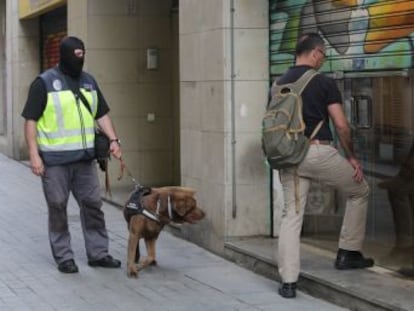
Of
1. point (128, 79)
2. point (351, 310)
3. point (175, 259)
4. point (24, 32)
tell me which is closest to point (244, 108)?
point (175, 259)

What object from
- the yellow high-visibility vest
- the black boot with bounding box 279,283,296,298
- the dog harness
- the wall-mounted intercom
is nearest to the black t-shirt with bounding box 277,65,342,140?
the black boot with bounding box 279,283,296,298

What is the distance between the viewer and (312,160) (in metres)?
6.23

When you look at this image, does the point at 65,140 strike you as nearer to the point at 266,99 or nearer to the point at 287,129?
the point at 266,99

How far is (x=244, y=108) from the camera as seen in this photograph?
7.98 m

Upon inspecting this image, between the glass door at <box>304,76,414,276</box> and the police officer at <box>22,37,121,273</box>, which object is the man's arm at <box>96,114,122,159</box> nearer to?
the police officer at <box>22,37,121,273</box>

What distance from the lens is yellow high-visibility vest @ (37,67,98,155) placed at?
731cm

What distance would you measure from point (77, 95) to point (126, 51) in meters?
5.08

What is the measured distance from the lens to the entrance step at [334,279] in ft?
18.9

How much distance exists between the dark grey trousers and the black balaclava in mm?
838

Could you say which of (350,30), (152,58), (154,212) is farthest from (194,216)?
(152,58)

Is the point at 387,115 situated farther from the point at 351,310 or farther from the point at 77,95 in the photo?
the point at 77,95

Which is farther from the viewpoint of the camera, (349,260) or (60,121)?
(60,121)

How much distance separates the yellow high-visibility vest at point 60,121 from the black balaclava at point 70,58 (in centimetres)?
8

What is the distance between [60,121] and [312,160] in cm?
239
